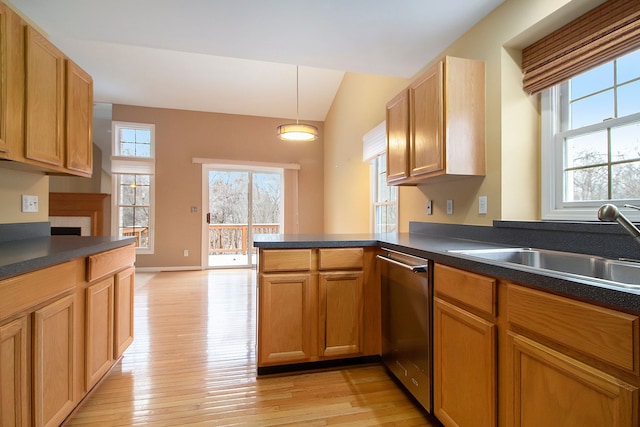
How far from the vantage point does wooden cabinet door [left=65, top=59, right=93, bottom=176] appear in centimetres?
197

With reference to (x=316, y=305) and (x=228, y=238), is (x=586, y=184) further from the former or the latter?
(x=228, y=238)

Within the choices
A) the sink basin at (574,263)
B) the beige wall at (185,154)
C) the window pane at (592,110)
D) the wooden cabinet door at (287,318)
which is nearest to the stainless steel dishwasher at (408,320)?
the sink basin at (574,263)

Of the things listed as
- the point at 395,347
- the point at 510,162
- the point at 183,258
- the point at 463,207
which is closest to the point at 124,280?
the point at 395,347

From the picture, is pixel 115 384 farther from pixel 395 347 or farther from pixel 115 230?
pixel 115 230

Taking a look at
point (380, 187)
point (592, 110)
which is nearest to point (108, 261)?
point (592, 110)

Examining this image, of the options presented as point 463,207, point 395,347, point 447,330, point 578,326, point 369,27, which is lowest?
point 395,347

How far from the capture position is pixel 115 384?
6.28 feet

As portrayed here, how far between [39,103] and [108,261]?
101 cm

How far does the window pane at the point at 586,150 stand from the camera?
1.60 m

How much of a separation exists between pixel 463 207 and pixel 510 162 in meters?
0.45

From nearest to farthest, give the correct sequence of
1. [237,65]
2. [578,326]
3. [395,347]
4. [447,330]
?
[578,326] < [447,330] < [395,347] < [237,65]

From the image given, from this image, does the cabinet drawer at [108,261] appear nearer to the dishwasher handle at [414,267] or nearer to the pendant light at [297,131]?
the dishwasher handle at [414,267]

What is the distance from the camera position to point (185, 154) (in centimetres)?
570

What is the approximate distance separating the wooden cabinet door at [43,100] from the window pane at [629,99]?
3.14m
